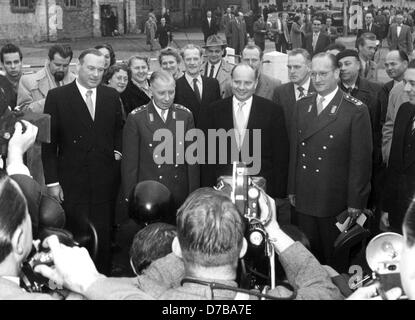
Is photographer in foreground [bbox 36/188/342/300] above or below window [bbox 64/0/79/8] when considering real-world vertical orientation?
below

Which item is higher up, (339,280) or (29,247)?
(29,247)

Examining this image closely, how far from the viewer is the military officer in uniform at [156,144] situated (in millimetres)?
5348

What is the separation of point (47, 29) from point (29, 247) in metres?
28.9

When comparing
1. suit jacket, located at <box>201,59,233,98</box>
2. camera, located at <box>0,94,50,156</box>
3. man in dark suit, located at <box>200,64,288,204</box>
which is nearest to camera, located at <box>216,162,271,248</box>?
camera, located at <box>0,94,50,156</box>

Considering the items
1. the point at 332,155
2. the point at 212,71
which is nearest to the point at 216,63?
the point at 212,71

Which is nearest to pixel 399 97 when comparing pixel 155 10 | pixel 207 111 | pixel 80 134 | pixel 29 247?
pixel 207 111

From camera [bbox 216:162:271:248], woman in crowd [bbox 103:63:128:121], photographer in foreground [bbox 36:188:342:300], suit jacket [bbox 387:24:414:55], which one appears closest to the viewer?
photographer in foreground [bbox 36:188:342:300]

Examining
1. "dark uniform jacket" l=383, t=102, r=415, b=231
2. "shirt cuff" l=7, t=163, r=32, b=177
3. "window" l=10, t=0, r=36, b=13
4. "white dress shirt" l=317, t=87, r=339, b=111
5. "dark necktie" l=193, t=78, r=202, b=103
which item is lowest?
"dark uniform jacket" l=383, t=102, r=415, b=231

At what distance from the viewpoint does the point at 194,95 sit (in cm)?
661

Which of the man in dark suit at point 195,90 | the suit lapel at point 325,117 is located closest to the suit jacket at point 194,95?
the man in dark suit at point 195,90

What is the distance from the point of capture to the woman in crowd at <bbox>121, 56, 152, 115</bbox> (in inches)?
259

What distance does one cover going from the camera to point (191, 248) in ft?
7.70

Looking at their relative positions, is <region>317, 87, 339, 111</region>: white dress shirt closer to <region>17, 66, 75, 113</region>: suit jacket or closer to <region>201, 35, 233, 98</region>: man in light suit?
<region>201, 35, 233, 98</region>: man in light suit
